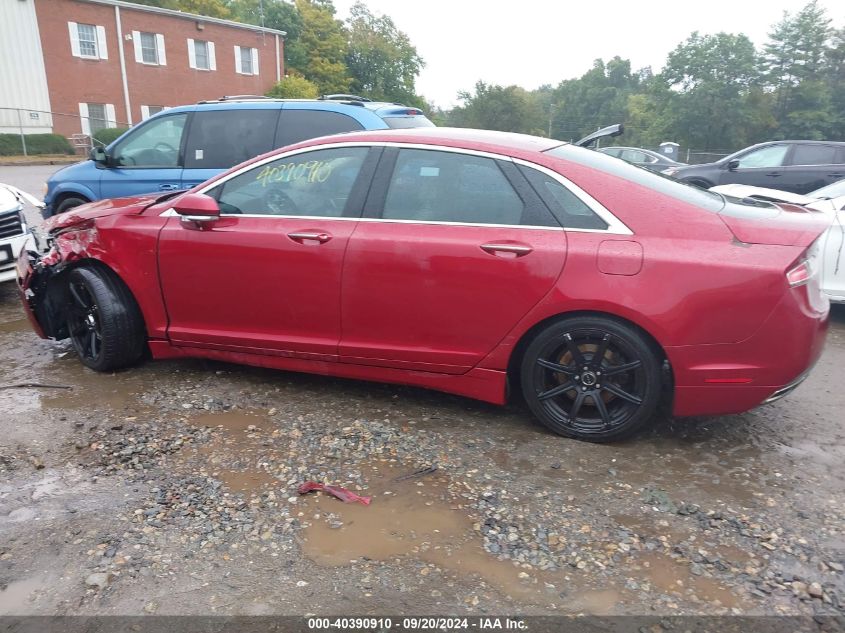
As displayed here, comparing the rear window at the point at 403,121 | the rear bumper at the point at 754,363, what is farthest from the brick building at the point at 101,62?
the rear bumper at the point at 754,363

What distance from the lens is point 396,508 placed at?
2.96 m

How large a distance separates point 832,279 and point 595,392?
A: 11.5ft

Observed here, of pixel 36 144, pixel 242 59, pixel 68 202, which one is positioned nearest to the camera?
pixel 68 202

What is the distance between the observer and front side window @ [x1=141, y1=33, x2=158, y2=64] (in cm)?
3266

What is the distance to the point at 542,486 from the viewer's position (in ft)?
10.2

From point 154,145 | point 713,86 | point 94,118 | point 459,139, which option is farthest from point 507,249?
point 713,86

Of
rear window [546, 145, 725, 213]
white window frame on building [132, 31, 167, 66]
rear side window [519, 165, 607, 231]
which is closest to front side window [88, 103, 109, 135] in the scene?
white window frame on building [132, 31, 167, 66]

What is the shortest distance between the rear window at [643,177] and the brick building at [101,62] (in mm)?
32503

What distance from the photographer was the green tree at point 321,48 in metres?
47.0

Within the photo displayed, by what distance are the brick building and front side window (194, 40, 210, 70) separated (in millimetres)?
53

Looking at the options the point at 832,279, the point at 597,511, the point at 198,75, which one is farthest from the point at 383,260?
the point at 198,75

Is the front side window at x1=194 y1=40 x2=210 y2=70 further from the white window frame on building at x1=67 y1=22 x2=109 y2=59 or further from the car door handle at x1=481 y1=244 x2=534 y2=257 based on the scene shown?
the car door handle at x1=481 y1=244 x2=534 y2=257

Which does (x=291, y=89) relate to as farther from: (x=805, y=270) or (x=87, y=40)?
(x=805, y=270)

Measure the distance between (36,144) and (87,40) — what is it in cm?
673
